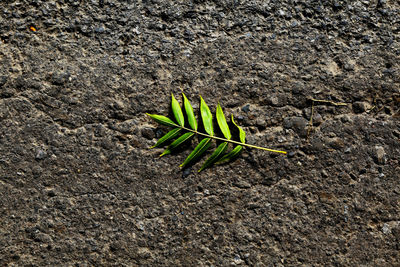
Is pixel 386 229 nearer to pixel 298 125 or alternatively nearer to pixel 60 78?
pixel 298 125

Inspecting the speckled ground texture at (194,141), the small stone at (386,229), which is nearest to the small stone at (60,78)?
the speckled ground texture at (194,141)

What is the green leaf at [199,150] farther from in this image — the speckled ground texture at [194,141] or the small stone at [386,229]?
the small stone at [386,229]

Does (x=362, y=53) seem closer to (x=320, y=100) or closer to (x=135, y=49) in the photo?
(x=320, y=100)

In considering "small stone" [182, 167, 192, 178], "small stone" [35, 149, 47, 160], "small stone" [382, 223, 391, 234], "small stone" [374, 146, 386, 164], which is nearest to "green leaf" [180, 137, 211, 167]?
"small stone" [182, 167, 192, 178]

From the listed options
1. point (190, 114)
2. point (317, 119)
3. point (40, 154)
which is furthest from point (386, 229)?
point (40, 154)

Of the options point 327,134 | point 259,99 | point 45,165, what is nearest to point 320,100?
point 327,134

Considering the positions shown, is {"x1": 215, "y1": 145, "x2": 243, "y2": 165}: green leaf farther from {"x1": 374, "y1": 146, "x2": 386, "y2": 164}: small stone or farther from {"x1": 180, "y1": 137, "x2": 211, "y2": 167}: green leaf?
{"x1": 374, "y1": 146, "x2": 386, "y2": 164}: small stone

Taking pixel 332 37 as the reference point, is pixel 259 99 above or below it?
below

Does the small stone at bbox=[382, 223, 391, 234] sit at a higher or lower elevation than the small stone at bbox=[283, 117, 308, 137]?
lower
